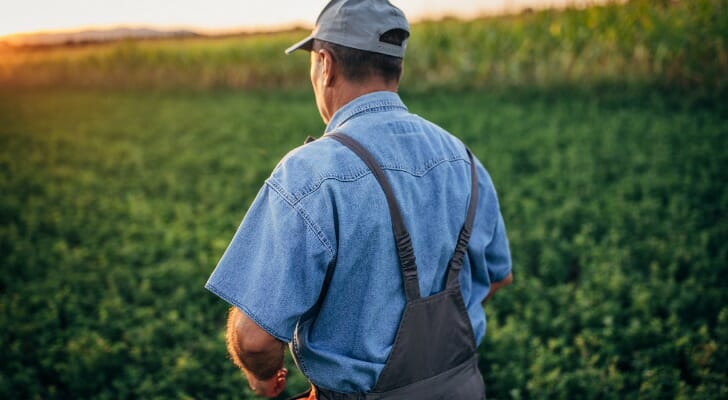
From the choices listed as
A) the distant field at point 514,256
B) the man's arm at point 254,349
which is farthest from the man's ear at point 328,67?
the distant field at point 514,256

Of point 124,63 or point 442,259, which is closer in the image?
point 442,259

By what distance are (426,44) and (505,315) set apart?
1351cm

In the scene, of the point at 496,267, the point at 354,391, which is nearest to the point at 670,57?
the point at 496,267

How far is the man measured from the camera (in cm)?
165

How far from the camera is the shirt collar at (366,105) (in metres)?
1.83

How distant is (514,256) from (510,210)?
3.80 feet

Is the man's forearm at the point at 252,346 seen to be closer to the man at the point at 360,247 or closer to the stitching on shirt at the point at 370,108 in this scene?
the man at the point at 360,247

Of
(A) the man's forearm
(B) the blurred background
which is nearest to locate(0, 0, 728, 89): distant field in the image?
(B) the blurred background

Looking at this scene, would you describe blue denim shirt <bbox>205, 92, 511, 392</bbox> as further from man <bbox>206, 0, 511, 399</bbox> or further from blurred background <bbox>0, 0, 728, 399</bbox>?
blurred background <bbox>0, 0, 728, 399</bbox>

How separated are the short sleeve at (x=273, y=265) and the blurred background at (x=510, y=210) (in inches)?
95.7

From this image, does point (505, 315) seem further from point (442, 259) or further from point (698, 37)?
point (698, 37)

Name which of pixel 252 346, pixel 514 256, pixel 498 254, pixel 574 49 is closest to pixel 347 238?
pixel 252 346

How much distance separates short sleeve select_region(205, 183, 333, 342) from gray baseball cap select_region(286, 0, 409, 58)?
52cm

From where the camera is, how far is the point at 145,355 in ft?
14.0
